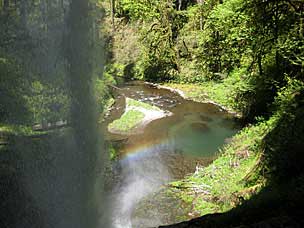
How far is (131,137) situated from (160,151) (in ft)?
8.87

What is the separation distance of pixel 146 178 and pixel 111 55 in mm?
26237

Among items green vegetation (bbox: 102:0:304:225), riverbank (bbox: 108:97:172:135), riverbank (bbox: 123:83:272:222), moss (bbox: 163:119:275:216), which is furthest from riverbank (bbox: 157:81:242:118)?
moss (bbox: 163:119:275:216)

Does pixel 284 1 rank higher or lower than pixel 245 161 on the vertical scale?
higher

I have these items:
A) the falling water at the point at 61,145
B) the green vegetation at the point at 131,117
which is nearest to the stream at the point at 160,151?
the green vegetation at the point at 131,117

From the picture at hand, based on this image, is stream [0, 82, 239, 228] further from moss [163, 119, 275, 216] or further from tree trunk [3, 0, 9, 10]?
tree trunk [3, 0, 9, 10]

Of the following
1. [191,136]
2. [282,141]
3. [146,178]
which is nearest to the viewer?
[282,141]

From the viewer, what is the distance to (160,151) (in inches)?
680

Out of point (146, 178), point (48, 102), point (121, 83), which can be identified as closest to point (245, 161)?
point (146, 178)

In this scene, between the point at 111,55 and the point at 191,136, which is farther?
the point at 111,55

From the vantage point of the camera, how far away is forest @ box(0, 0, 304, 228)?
26.8 feet

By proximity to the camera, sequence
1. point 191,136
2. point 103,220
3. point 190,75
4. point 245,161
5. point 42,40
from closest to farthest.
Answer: point 42,40, point 103,220, point 245,161, point 191,136, point 190,75

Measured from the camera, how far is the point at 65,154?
1049 cm

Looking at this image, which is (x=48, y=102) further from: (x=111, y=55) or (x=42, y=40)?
(x=111, y=55)

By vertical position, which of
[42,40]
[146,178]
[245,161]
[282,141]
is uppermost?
[42,40]
